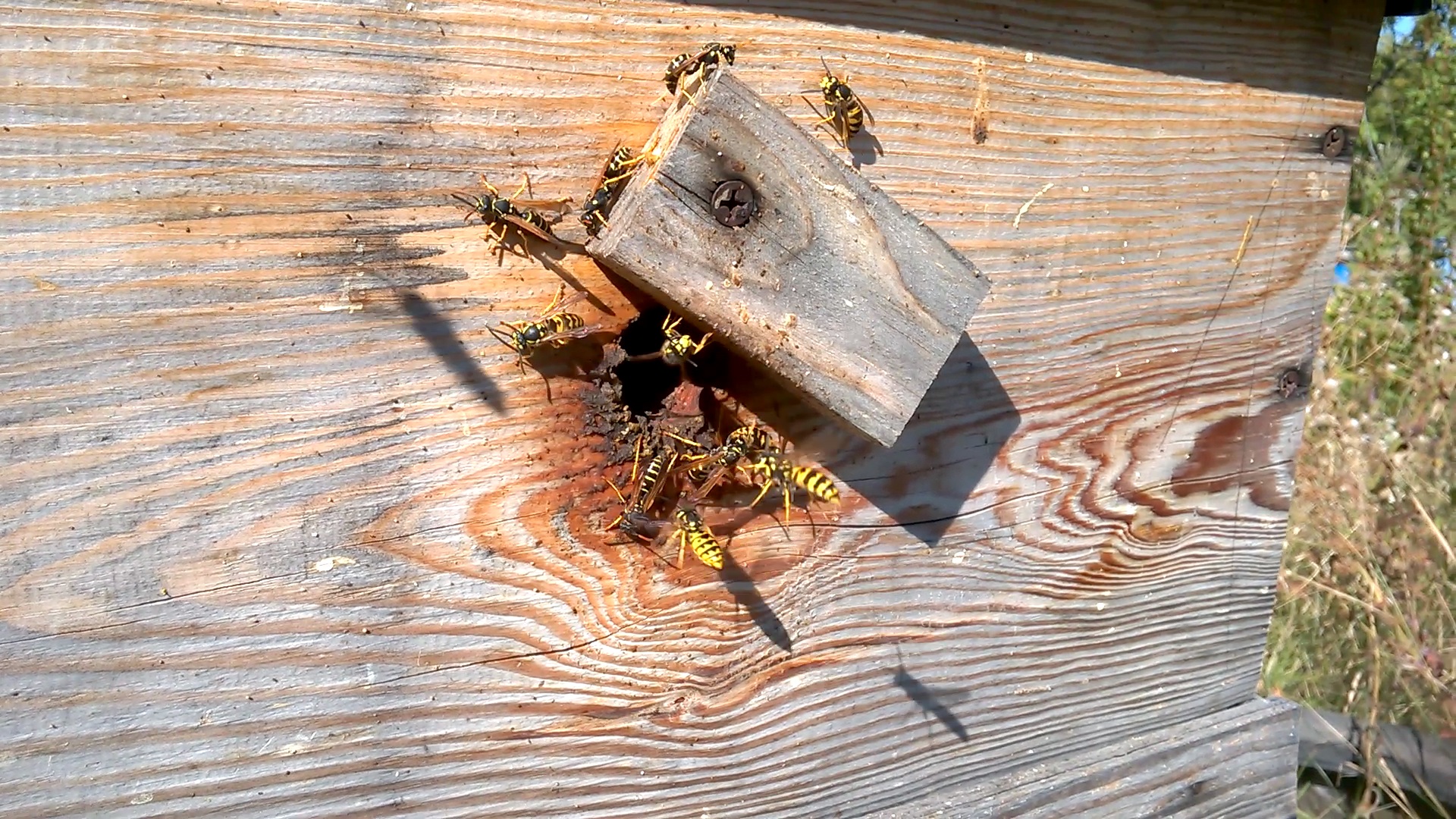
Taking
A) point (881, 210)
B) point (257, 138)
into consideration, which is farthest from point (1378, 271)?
point (257, 138)

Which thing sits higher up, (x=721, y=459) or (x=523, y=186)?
(x=523, y=186)

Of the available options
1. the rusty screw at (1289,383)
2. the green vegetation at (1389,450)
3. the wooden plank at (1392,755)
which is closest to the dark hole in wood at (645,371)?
the rusty screw at (1289,383)

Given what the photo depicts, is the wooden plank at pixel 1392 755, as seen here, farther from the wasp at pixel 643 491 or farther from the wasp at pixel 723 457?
the wasp at pixel 643 491

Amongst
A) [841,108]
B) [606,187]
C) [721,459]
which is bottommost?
[721,459]

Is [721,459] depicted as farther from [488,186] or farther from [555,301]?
[488,186]

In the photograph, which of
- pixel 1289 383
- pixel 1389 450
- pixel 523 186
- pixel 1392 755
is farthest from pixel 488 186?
pixel 1389 450

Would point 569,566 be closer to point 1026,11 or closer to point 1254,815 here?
point 1026,11
